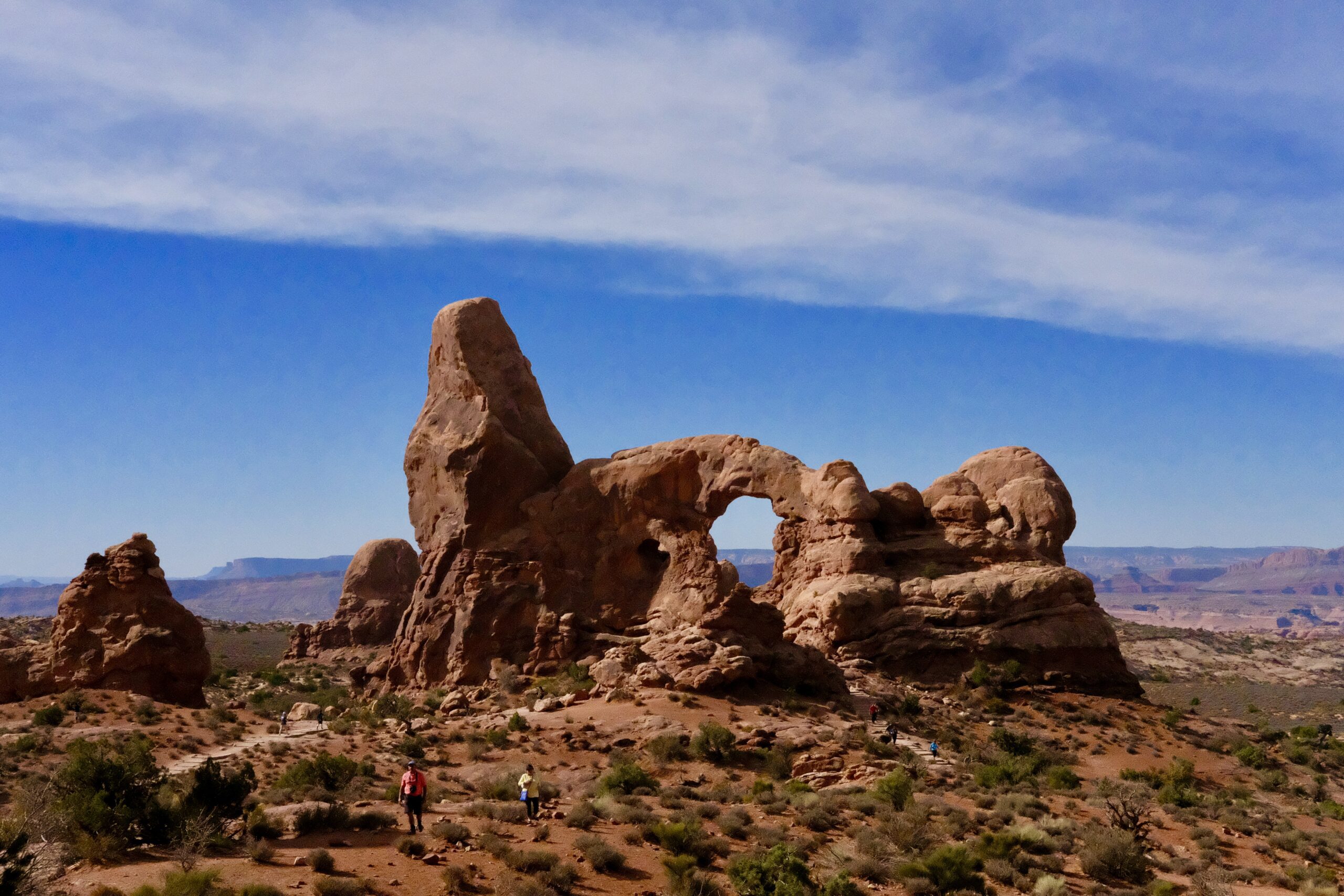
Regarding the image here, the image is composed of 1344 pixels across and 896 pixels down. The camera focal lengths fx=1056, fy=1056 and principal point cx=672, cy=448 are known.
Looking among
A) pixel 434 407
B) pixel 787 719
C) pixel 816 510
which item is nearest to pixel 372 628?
pixel 434 407

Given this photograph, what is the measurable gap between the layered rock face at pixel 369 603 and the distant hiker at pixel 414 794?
135ft

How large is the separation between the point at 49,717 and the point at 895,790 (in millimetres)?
22379

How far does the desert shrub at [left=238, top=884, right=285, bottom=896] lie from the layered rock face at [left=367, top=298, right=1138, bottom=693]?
19355mm

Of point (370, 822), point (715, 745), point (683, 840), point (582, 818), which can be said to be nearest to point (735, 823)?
point (683, 840)

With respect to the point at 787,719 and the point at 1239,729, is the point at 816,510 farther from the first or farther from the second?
the point at 1239,729

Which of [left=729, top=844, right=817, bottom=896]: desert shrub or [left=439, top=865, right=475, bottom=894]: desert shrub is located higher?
[left=439, top=865, right=475, bottom=894]: desert shrub

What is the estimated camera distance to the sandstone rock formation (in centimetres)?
3116

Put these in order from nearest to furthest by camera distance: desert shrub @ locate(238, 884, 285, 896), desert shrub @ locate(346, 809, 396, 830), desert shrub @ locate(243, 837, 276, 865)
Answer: desert shrub @ locate(238, 884, 285, 896), desert shrub @ locate(243, 837, 276, 865), desert shrub @ locate(346, 809, 396, 830)

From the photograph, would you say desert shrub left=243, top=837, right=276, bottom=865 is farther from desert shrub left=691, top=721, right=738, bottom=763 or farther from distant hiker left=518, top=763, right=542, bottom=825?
desert shrub left=691, top=721, right=738, bottom=763

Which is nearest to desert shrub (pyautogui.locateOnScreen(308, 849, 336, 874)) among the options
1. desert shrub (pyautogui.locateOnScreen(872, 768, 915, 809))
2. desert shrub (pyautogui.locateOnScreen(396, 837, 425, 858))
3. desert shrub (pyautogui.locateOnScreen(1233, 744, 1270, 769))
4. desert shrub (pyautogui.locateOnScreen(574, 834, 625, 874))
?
desert shrub (pyautogui.locateOnScreen(396, 837, 425, 858))

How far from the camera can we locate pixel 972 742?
27609 millimetres

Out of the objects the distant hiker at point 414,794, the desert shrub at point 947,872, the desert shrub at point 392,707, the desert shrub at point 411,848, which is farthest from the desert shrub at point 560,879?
the desert shrub at point 392,707

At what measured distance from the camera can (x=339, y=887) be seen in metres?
13.2

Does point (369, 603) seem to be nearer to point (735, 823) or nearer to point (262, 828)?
point (262, 828)
